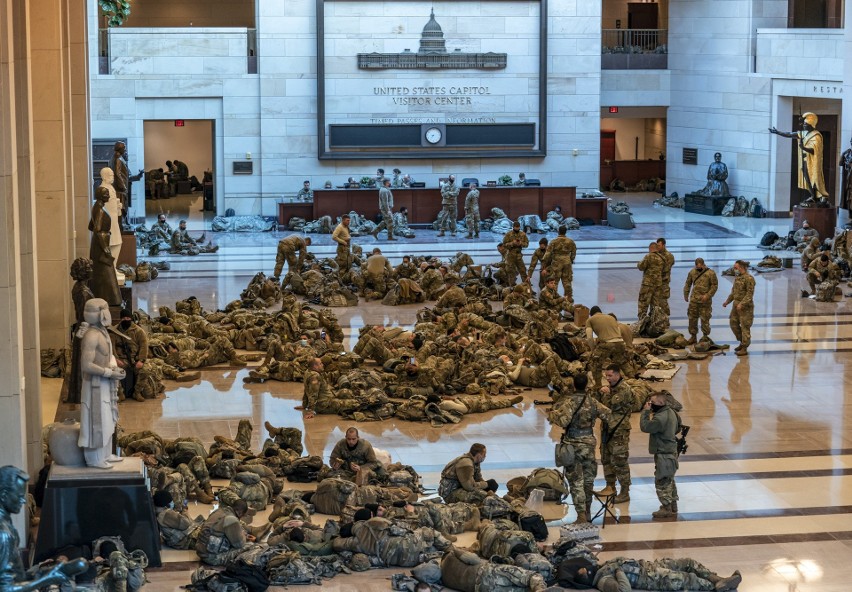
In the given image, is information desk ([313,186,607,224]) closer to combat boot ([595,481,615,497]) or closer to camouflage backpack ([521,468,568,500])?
camouflage backpack ([521,468,568,500])

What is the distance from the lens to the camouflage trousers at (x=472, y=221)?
35.2 m

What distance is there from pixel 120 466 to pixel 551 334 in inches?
419

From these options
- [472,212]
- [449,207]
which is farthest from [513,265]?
[449,207]

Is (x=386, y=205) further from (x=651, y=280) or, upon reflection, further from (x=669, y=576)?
(x=669, y=576)

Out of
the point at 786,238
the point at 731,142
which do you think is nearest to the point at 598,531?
the point at 786,238

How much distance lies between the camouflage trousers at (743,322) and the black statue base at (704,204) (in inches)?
752

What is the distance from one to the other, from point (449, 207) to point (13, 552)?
2881cm

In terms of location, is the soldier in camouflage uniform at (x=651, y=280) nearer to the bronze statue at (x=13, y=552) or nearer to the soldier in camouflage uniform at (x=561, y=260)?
the soldier in camouflage uniform at (x=561, y=260)

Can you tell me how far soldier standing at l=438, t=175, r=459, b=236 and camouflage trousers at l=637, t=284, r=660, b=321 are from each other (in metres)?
12.9

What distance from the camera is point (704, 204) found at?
134 feet

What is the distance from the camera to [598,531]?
13.3m

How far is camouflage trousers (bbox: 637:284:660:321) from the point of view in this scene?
23141 millimetres

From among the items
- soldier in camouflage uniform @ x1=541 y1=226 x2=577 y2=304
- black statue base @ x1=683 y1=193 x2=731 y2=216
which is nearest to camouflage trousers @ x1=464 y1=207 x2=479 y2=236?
black statue base @ x1=683 y1=193 x2=731 y2=216

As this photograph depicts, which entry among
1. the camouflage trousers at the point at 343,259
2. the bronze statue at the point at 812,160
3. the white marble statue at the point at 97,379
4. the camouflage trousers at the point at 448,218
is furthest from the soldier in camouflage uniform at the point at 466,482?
the bronze statue at the point at 812,160
